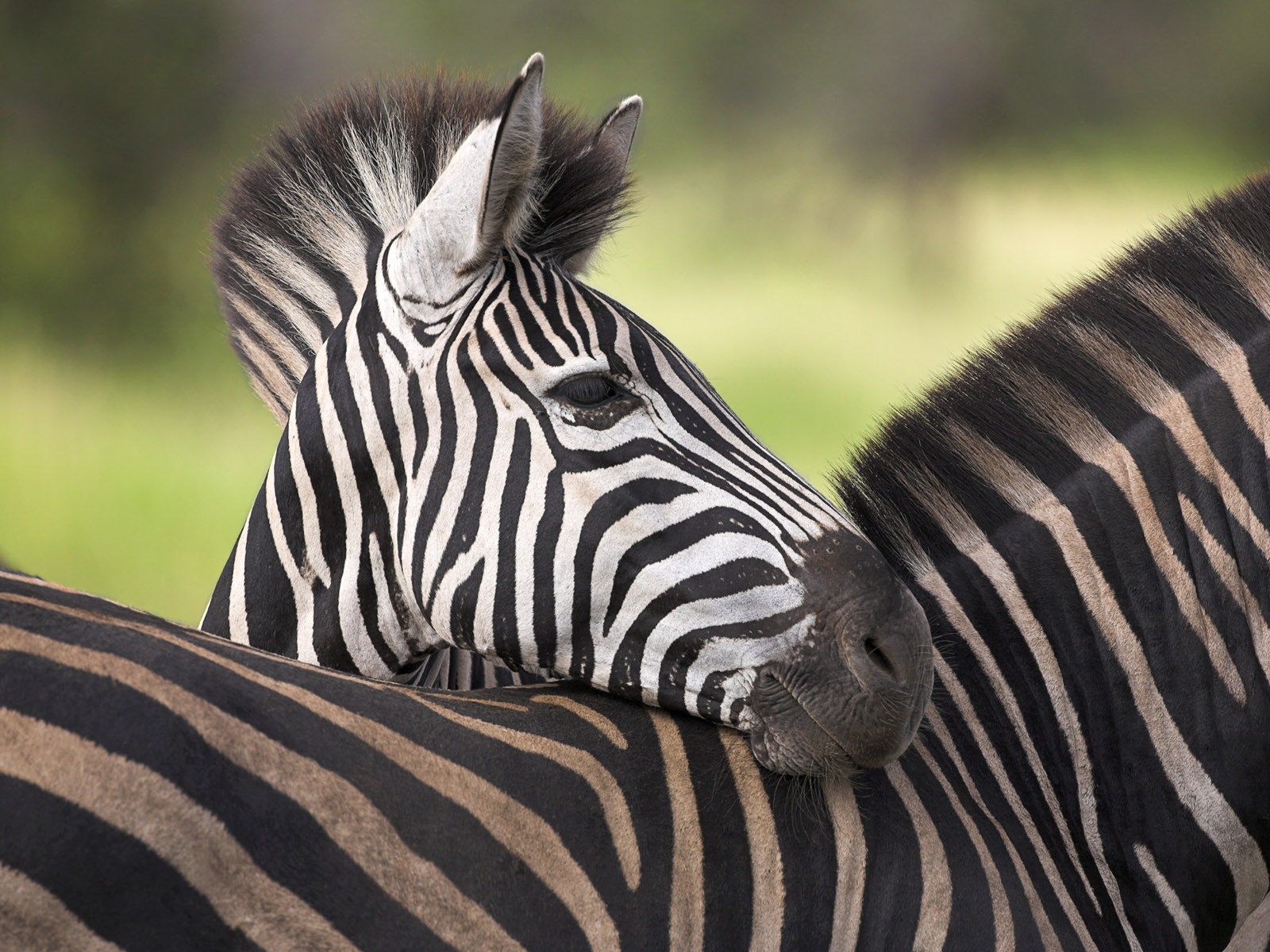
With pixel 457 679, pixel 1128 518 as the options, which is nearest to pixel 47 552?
pixel 457 679

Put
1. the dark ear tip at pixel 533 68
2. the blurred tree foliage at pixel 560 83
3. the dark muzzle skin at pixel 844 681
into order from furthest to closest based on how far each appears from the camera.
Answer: the blurred tree foliage at pixel 560 83
the dark ear tip at pixel 533 68
the dark muzzle skin at pixel 844 681

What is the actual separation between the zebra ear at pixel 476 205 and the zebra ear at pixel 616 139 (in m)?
0.24

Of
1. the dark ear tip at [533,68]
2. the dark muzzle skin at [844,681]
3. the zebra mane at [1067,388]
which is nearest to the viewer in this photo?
the dark muzzle skin at [844,681]

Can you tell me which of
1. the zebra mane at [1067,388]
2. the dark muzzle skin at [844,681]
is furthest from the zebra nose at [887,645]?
the zebra mane at [1067,388]

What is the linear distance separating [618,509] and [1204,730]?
996 millimetres

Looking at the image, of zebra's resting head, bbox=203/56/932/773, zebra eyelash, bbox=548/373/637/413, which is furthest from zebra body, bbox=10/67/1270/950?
zebra eyelash, bbox=548/373/637/413

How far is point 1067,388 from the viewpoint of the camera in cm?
187

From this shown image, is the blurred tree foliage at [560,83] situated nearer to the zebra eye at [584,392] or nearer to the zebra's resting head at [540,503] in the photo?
the zebra's resting head at [540,503]

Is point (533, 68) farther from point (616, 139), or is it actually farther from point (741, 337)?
point (741, 337)

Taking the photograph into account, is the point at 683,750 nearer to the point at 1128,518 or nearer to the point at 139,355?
the point at 1128,518

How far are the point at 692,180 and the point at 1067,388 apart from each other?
25.6ft

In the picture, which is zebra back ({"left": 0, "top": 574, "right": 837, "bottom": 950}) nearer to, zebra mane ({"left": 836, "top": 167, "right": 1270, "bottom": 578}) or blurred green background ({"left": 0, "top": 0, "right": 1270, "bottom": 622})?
zebra mane ({"left": 836, "top": 167, "right": 1270, "bottom": 578})

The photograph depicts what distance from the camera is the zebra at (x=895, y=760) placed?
1.11 metres

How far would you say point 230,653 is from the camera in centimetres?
131
